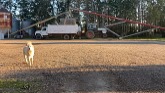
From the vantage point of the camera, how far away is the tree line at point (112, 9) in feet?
179

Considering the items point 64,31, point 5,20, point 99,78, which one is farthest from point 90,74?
point 5,20

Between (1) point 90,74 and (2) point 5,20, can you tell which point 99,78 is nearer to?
(1) point 90,74

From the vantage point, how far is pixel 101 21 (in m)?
56.4

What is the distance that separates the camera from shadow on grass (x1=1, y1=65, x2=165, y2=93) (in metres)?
10.2

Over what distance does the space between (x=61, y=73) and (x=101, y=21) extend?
1755 inches

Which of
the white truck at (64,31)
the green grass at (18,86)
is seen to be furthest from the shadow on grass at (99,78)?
the white truck at (64,31)

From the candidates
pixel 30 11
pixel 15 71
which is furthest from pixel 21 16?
pixel 15 71

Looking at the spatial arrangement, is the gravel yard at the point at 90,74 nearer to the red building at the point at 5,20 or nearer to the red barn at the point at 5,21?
the red barn at the point at 5,21

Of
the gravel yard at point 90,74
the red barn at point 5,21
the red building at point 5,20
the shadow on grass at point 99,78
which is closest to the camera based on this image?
the shadow on grass at point 99,78

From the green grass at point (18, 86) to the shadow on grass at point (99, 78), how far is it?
0.71 ft

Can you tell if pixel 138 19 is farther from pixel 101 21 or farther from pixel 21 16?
pixel 21 16

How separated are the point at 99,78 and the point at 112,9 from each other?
153 ft

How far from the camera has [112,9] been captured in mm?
57375

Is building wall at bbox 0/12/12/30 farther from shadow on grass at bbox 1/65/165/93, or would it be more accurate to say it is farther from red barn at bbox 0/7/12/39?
shadow on grass at bbox 1/65/165/93
